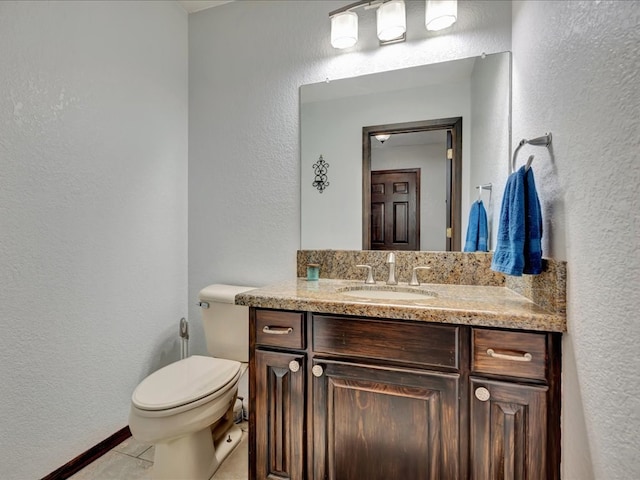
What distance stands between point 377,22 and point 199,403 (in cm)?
196

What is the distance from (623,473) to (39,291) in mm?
1983

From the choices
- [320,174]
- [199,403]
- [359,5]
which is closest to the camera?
[199,403]

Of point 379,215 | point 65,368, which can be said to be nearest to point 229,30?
point 379,215

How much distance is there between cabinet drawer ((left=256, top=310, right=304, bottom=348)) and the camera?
1.26 meters

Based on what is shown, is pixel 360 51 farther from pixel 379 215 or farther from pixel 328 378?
pixel 328 378

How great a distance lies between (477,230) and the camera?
1.57 m

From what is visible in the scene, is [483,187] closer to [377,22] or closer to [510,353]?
[510,353]

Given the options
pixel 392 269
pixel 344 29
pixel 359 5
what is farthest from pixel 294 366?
pixel 359 5

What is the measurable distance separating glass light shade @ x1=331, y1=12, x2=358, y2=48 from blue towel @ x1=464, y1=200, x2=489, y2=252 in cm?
105

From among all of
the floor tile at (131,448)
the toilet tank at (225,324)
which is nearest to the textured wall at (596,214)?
the toilet tank at (225,324)

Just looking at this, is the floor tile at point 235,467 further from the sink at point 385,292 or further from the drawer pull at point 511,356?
the drawer pull at point 511,356

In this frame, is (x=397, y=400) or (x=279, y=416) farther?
(x=279, y=416)

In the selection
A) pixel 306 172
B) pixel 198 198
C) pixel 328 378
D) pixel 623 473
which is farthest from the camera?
pixel 198 198

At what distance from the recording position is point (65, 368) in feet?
4.91
